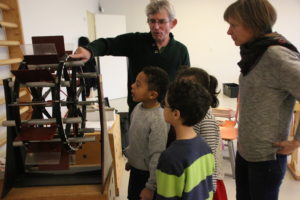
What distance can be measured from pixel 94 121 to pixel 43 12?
1.30m

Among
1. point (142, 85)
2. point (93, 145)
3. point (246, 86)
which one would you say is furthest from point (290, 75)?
point (93, 145)

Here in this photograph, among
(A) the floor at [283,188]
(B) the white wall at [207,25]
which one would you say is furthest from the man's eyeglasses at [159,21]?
(B) the white wall at [207,25]

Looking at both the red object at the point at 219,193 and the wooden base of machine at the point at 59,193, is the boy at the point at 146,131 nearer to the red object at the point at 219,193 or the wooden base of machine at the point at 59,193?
the wooden base of machine at the point at 59,193

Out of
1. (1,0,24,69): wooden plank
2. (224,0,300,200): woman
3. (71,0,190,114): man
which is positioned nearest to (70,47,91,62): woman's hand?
(71,0,190,114): man

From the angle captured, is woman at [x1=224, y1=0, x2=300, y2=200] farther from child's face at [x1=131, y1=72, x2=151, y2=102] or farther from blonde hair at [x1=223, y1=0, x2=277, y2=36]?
child's face at [x1=131, y1=72, x2=151, y2=102]

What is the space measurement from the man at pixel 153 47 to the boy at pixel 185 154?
0.62 m

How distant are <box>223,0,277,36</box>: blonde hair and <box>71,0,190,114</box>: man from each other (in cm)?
51

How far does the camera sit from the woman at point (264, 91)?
A: 97 cm

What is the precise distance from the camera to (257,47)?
3.30ft

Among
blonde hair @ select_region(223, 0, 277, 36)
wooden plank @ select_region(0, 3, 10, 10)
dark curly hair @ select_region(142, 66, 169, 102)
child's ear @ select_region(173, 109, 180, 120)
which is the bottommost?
child's ear @ select_region(173, 109, 180, 120)

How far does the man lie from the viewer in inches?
56.8

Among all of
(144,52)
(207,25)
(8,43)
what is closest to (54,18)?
(8,43)

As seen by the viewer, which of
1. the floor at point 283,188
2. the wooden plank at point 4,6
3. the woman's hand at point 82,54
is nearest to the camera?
the woman's hand at point 82,54

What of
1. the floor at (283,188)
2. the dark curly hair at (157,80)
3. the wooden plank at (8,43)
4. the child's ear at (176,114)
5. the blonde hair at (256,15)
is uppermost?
the blonde hair at (256,15)
